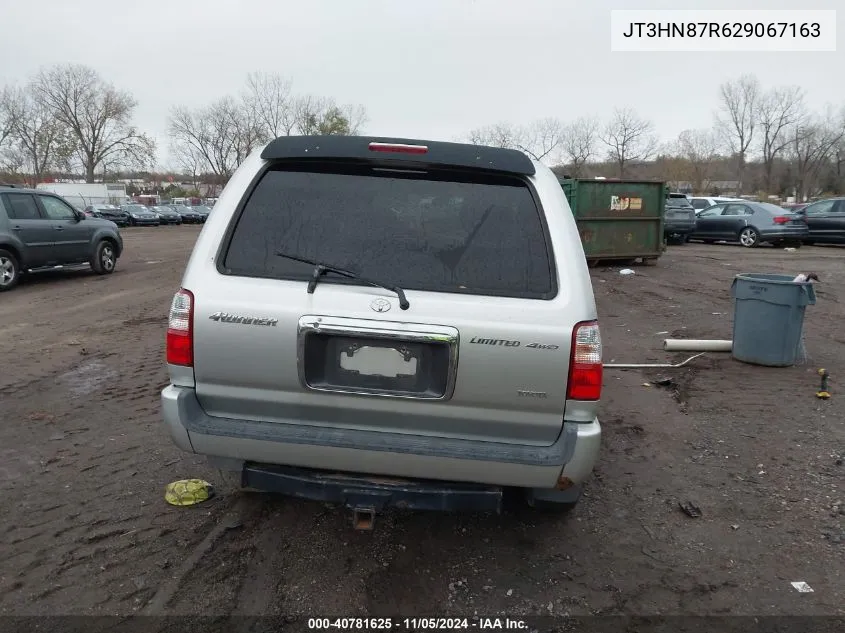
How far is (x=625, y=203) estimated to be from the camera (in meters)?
14.0

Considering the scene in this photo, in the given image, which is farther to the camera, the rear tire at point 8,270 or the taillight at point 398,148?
the rear tire at point 8,270

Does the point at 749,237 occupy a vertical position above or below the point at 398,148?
below

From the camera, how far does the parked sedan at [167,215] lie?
4415 cm

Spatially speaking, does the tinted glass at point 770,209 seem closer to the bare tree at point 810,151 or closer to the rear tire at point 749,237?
the rear tire at point 749,237

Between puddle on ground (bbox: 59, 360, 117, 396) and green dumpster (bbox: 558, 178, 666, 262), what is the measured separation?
9957 millimetres

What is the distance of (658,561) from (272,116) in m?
61.8

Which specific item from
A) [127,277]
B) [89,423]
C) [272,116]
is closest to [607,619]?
[89,423]

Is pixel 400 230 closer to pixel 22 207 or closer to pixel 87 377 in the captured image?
pixel 87 377

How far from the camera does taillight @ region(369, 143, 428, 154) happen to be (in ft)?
9.24

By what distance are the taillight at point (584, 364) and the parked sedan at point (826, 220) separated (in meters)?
20.7

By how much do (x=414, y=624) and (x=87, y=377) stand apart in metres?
4.68

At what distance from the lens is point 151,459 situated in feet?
13.4

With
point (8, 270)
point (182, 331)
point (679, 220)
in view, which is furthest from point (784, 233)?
point (182, 331)

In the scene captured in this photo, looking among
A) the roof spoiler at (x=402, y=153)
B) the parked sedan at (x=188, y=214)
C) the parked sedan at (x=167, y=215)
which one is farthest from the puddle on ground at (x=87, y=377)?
the parked sedan at (x=188, y=214)
